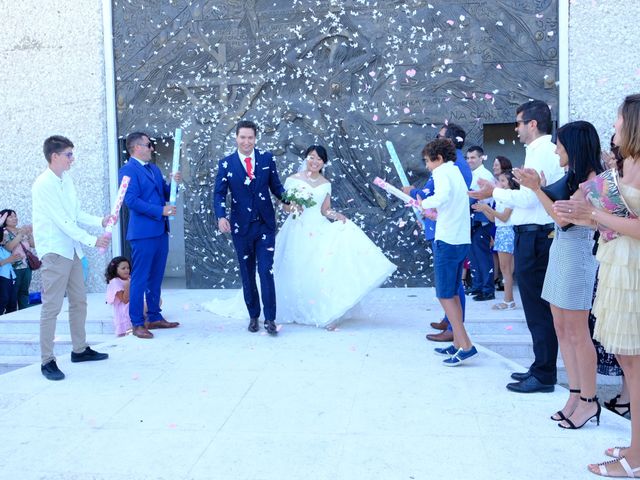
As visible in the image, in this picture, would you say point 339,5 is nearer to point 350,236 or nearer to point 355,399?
point 350,236

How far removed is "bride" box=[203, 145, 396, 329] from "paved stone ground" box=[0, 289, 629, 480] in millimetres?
675

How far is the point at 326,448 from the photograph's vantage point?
3.61m

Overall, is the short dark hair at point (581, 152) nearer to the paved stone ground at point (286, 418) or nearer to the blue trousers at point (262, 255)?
the paved stone ground at point (286, 418)

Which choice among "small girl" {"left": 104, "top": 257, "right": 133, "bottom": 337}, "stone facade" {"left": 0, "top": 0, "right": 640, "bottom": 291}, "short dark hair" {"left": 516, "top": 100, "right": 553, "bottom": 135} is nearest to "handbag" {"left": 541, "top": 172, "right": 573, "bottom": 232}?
"short dark hair" {"left": 516, "top": 100, "right": 553, "bottom": 135}

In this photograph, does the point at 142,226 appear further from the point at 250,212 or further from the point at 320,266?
the point at 320,266

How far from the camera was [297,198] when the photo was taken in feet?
22.2

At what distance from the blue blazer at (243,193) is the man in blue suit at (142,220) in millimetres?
462

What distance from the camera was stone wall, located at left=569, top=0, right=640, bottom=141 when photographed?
28.0 ft

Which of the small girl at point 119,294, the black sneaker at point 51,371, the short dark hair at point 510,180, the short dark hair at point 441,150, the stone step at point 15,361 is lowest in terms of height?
the stone step at point 15,361

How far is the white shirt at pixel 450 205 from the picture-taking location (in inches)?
203

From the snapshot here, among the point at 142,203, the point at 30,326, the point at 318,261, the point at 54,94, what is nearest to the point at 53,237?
the point at 142,203

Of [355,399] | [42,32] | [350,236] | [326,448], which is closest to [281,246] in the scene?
[350,236]

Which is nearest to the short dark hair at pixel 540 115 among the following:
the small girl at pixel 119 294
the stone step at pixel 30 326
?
the small girl at pixel 119 294

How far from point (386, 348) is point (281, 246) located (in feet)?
5.72
